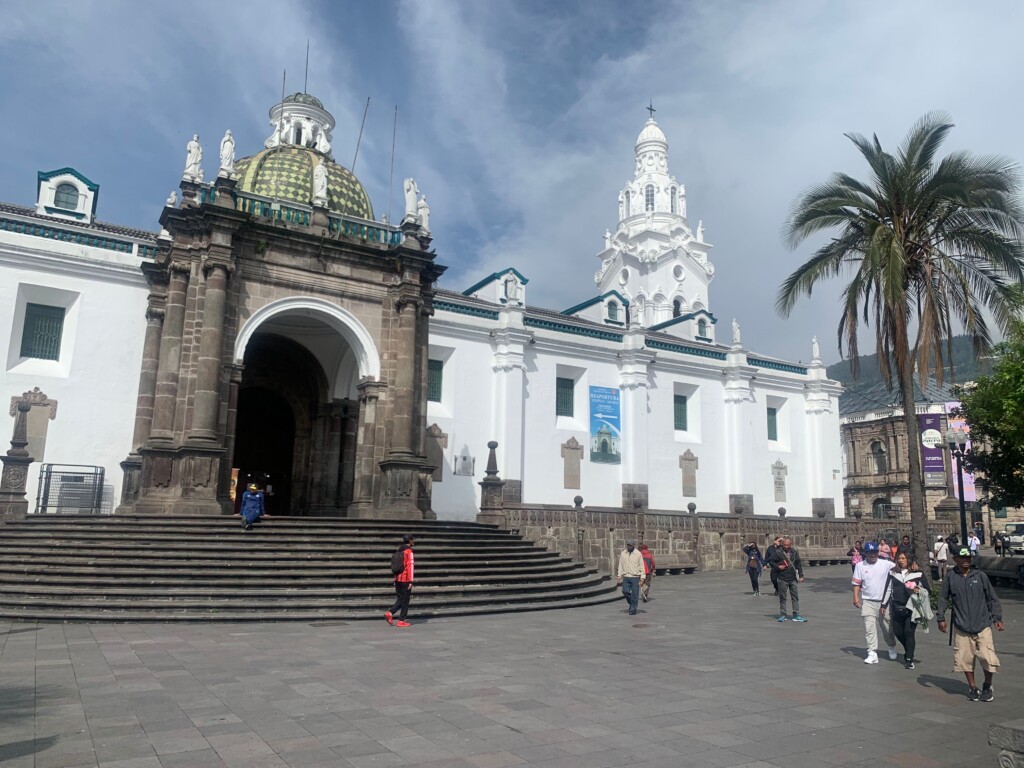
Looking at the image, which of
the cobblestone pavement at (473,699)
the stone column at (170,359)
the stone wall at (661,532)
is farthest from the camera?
the stone wall at (661,532)

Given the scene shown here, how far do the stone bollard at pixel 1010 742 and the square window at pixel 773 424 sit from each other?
33.7 meters

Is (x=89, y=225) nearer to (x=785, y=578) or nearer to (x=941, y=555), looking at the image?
(x=785, y=578)

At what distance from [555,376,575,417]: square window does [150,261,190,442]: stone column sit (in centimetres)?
1597

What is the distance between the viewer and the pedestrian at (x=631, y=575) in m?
15.3

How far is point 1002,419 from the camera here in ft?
63.8

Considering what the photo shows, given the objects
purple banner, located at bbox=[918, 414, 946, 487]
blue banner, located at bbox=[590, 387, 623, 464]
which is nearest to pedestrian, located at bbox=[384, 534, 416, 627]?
blue banner, located at bbox=[590, 387, 623, 464]

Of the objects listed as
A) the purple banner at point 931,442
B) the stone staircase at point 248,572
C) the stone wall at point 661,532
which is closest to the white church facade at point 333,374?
the stone staircase at point 248,572

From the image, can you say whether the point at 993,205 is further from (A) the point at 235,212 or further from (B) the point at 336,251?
(A) the point at 235,212

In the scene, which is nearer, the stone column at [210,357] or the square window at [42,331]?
the stone column at [210,357]

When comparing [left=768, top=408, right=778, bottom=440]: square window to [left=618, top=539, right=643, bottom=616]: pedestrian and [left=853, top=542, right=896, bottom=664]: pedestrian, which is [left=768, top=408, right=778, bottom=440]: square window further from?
[left=853, top=542, right=896, bottom=664]: pedestrian

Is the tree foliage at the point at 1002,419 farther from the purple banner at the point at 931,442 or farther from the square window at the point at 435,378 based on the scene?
the square window at the point at 435,378

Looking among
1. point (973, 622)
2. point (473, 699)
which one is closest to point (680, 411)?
point (973, 622)

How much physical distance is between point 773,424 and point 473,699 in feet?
107

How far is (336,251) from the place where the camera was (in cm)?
2092
